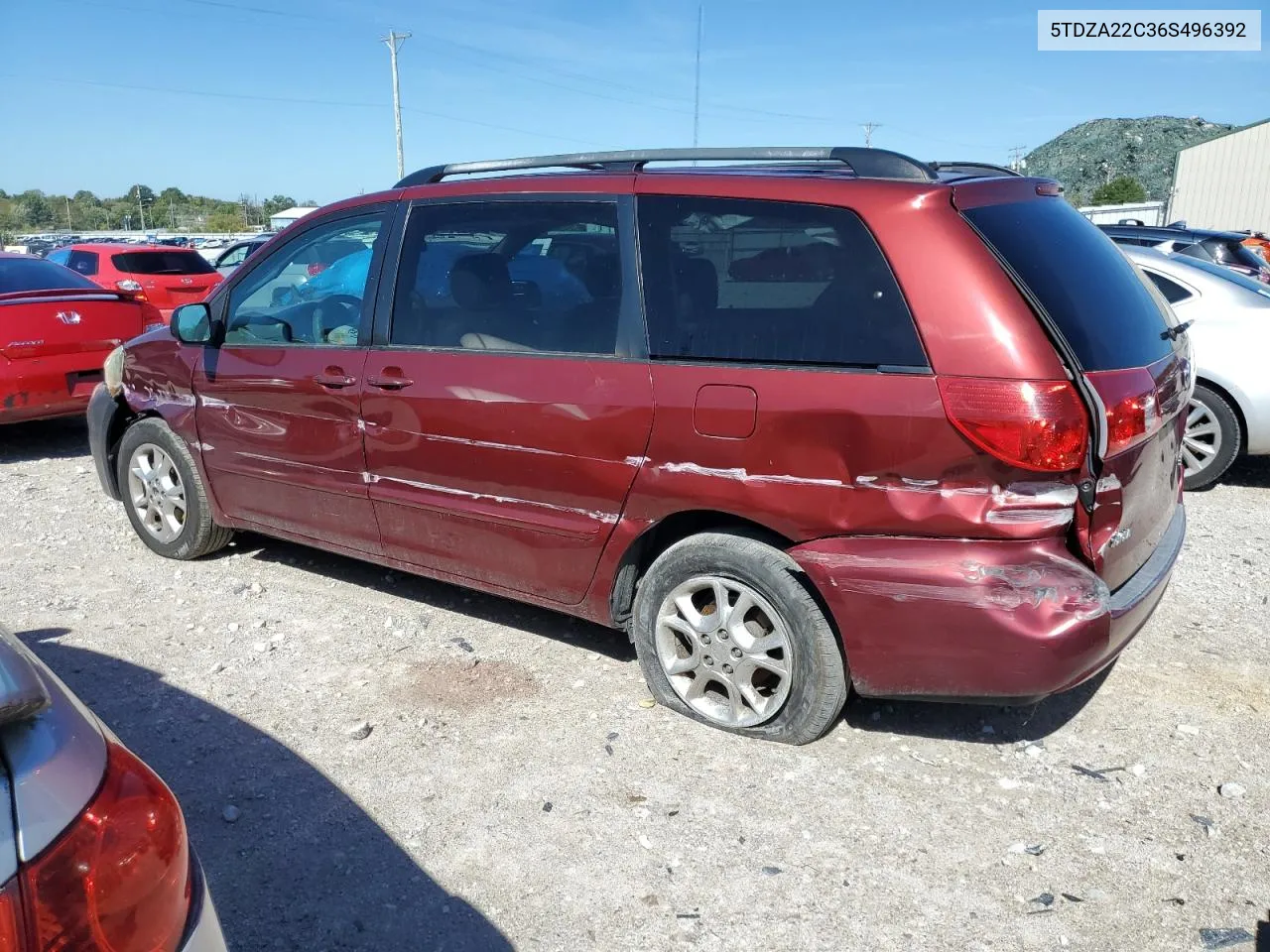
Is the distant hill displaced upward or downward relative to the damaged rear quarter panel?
upward

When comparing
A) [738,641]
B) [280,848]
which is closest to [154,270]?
[280,848]

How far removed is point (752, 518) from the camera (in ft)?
10.9

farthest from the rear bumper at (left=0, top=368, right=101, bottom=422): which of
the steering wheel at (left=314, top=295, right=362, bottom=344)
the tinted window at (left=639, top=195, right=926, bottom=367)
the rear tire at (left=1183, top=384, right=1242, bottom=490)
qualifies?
the rear tire at (left=1183, top=384, right=1242, bottom=490)

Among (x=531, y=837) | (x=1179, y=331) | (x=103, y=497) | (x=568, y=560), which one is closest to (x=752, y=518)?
(x=568, y=560)

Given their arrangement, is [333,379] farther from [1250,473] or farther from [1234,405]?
[1250,473]

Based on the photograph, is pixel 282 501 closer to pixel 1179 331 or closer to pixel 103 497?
pixel 103 497

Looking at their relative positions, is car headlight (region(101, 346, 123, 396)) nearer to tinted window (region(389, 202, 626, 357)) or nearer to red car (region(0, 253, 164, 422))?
red car (region(0, 253, 164, 422))

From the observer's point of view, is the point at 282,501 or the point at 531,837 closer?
the point at 531,837

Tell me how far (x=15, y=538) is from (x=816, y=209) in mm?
5094

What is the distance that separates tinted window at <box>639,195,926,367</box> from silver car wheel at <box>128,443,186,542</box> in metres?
3.04

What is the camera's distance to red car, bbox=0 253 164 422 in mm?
7457

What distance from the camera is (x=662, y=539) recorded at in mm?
3730

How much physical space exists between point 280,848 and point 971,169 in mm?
3365

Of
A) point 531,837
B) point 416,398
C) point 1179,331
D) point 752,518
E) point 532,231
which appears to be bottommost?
point 531,837
